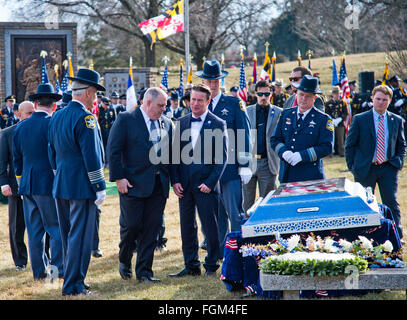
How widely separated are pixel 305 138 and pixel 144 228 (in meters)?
1.98

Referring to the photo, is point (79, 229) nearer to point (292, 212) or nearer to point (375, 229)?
point (292, 212)

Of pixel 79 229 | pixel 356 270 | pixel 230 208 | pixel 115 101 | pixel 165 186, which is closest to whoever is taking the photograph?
pixel 356 270

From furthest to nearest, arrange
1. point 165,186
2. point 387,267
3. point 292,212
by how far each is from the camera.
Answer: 1. point 165,186
2. point 292,212
3. point 387,267

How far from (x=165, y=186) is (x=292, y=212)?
5.26ft

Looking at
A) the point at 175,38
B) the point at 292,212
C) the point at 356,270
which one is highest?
the point at 175,38

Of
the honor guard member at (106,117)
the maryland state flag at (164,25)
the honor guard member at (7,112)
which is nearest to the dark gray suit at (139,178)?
the maryland state flag at (164,25)

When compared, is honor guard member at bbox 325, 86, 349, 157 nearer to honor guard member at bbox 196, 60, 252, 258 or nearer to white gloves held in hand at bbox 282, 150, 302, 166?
honor guard member at bbox 196, 60, 252, 258

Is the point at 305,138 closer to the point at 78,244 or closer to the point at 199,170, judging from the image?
the point at 199,170

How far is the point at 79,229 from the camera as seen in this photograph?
5805 millimetres

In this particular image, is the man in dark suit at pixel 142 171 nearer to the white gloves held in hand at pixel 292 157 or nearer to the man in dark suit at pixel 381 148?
the white gloves held in hand at pixel 292 157

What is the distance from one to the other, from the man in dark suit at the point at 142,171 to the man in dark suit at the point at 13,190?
1.68 m

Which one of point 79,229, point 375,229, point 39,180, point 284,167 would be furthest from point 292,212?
point 39,180

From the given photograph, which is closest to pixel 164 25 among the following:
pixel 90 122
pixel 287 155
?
pixel 287 155
